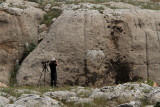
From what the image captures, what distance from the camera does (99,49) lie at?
28.0 meters

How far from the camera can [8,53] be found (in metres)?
28.9

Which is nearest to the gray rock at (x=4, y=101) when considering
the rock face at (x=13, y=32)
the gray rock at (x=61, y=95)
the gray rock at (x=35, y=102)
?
the gray rock at (x=35, y=102)

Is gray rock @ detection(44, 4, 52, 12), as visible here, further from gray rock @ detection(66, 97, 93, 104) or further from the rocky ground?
gray rock @ detection(66, 97, 93, 104)

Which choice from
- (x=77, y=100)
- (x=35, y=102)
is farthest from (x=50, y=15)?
(x=35, y=102)

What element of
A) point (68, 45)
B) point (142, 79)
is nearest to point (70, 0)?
point (68, 45)

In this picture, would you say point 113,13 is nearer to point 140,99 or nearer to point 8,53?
point 8,53

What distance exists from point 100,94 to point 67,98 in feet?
5.49

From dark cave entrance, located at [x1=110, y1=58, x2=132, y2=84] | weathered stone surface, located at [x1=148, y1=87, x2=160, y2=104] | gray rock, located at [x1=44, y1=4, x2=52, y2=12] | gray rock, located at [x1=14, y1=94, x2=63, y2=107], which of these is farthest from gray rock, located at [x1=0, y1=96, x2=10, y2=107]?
gray rock, located at [x1=44, y1=4, x2=52, y2=12]

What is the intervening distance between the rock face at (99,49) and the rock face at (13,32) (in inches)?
59.2

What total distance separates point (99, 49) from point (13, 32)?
296 inches

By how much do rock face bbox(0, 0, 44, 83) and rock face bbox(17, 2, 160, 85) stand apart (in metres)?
1.50

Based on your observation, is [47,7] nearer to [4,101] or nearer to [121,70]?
[121,70]

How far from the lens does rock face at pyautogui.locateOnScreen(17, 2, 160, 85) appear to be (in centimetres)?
2723

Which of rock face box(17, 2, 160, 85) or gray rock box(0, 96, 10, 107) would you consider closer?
gray rock box(0, 96, 10, 107)
